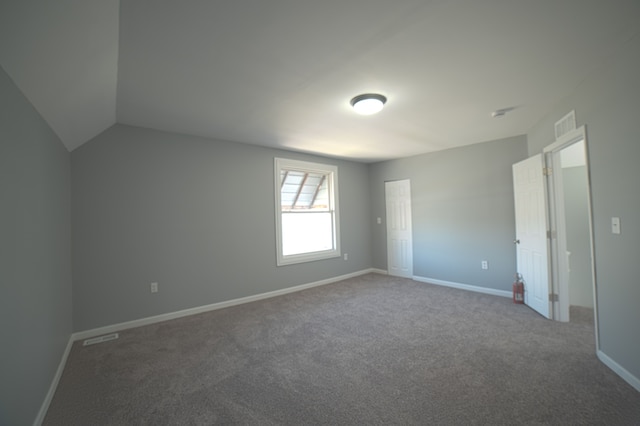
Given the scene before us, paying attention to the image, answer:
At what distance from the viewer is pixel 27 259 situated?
1.81 metres

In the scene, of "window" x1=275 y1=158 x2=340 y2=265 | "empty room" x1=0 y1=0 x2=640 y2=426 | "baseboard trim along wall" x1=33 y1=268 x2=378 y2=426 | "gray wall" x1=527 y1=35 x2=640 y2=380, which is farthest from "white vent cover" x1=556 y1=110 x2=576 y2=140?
"baseboard trim along wall" x1=33 y1=268 x2=378 y2=426

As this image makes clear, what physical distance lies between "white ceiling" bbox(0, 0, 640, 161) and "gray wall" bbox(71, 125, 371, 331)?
413 mm

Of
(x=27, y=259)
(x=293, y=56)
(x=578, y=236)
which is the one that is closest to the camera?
(x=27, y=259)

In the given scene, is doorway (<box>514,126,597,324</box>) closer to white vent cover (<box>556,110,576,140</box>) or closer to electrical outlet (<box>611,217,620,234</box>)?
white vent cover (<box>556,110,576,140</box>)

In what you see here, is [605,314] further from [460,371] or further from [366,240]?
Result: [366,240]

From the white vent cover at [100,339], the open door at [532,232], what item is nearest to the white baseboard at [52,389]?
the white vent cover at [100,339]

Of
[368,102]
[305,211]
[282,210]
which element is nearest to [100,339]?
[282,210]

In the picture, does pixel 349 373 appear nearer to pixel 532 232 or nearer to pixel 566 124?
pixel 532 232

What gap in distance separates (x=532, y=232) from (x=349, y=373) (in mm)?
3162

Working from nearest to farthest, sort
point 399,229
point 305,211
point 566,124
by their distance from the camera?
point 566,124 → point 305,211 → point 399,229

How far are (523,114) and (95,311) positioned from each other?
220 inches

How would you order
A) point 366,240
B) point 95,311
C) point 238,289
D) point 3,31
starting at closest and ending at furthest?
point 3,31 → point 95,311 → point 238,289 → point 366,240

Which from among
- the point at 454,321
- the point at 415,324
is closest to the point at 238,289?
the point at 415,324

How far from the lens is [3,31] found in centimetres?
128
